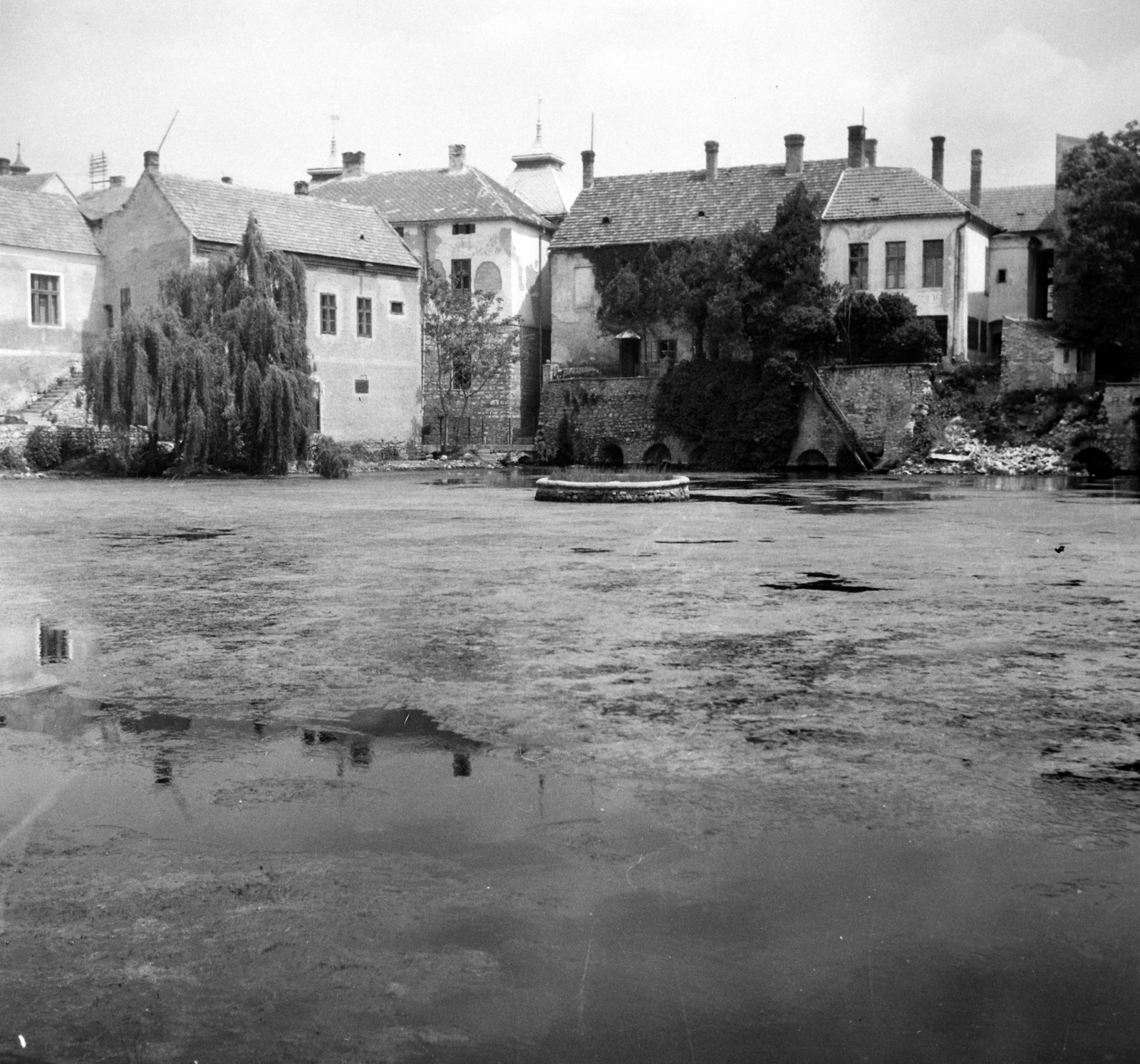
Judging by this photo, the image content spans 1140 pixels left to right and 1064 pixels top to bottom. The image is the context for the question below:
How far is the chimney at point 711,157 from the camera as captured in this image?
55094 millimetres

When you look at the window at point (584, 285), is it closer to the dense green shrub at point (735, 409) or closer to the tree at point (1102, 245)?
the dense green shrub at point (735, 409)

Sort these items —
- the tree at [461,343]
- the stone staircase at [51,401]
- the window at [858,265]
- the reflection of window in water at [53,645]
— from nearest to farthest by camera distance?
the reflection of window in water at [53,645] → the stone staircase at [51,401] → the window at [858,265] → the tree at [461,343]

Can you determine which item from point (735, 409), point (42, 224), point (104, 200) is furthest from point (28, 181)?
point (735, 409)

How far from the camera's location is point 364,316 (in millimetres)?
49344

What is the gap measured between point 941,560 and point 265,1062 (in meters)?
12.9

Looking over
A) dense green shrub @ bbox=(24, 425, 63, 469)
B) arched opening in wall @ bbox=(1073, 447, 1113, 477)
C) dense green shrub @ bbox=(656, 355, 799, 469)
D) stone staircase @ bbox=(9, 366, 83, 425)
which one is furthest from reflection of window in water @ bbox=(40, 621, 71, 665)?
arched opening in wall @ bbox=(1073, 447, 1113, 477)

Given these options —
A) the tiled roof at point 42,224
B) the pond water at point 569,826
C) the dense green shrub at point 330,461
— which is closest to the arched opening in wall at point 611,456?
the dense green shrub at point 330,461

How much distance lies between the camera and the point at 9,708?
7.28 m

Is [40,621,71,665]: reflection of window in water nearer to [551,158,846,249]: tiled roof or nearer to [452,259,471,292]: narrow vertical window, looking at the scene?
[551,158,846,249]: tiled roof

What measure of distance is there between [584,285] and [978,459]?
17990 mm

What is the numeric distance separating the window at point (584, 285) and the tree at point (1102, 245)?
707 inches

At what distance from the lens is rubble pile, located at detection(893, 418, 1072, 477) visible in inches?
1752

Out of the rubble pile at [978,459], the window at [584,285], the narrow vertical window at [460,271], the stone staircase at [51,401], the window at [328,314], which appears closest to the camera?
the stone staircase at [51,401]

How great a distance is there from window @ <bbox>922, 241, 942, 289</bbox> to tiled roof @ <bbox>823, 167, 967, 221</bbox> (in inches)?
44.2
